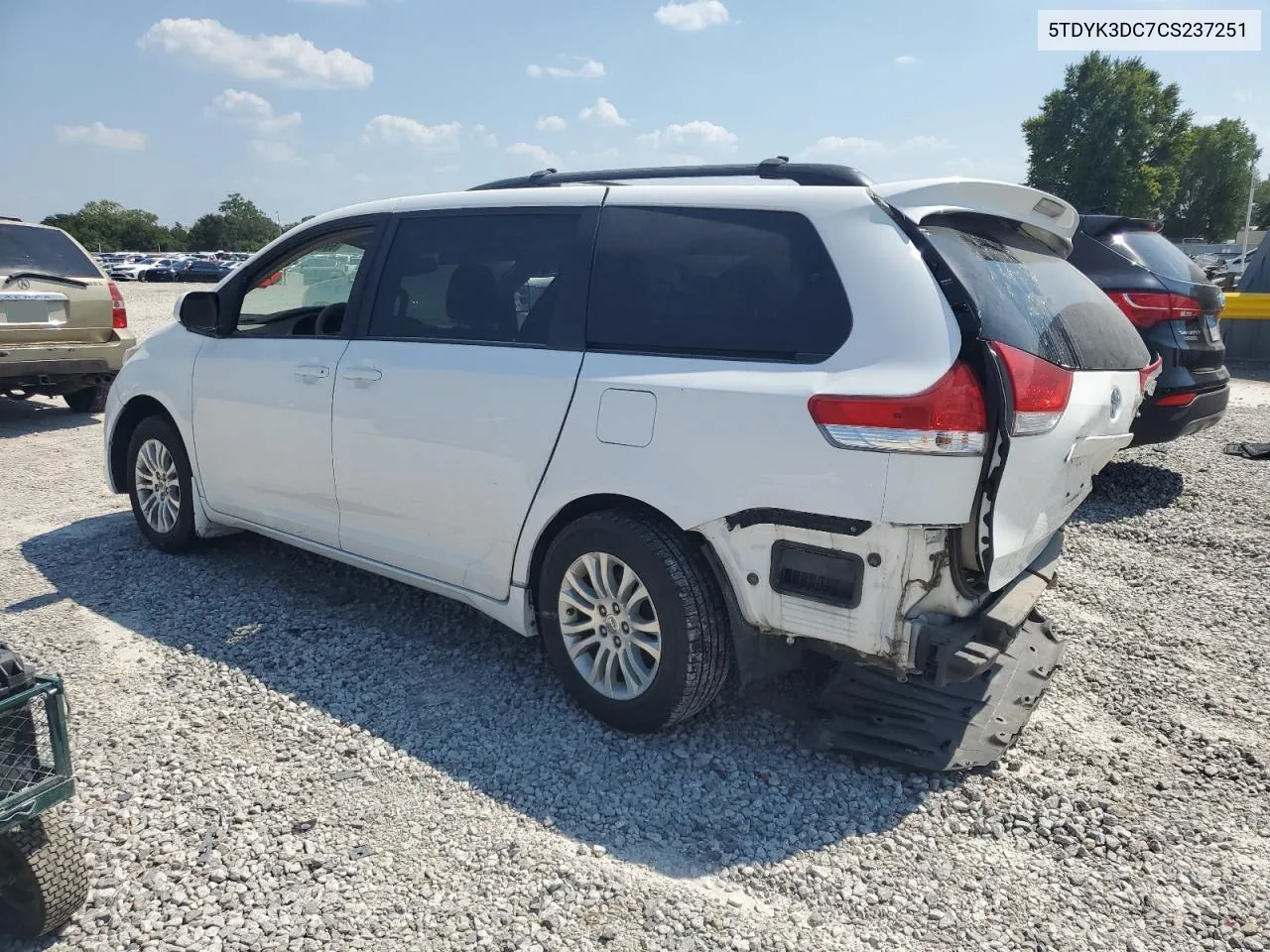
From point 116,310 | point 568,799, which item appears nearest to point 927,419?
point 568,799

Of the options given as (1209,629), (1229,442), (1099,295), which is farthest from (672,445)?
(1229,442)

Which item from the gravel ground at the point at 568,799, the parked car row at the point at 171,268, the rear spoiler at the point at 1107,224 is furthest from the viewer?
the parked car row at the point at 171,268

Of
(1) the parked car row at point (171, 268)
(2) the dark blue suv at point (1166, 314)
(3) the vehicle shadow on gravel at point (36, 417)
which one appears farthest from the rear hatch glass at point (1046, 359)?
(1) the parked car row at point (171, 268)

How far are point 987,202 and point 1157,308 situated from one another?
11.8 ft

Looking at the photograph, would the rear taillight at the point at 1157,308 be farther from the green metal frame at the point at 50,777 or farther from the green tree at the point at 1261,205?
the green tree at the point at 1261,205

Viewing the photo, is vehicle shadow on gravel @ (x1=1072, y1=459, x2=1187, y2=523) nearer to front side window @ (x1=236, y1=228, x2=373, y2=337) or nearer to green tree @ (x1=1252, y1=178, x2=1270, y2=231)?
front side window @ (x1=236, y1=228, x2=373, y2=337)

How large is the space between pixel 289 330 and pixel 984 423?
347 centimetres

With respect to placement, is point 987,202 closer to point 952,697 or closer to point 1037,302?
point 1037,302

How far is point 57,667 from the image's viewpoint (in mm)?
3867

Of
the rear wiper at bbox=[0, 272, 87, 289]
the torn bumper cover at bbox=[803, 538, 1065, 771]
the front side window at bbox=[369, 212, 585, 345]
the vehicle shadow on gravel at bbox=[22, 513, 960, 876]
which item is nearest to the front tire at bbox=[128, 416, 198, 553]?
the vehicle shadow on gravel at bbox=[22, 513, 960, 876]

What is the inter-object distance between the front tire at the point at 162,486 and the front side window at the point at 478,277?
1722mm

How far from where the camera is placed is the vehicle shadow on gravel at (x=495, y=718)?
2941 mm

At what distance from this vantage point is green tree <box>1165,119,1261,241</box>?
8169cm

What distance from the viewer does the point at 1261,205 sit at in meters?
92.3
